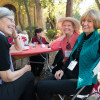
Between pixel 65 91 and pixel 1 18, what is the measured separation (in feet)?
3.80

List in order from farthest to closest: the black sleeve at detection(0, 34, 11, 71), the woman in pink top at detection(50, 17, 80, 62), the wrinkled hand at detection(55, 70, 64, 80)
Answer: the woman in pink top at detection(50, 17, 80, 62) < the wrinkled hand at detection(55, 70, 64, 80) < the black sleeve at detection(0, 34, 11, 71)

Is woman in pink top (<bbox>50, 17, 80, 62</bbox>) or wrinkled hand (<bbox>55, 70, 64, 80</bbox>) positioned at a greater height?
woman in pink top (<bbox>50, 17, 80, 62</bbox>)

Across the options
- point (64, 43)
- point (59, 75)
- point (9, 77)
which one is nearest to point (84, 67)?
point (59, 75)

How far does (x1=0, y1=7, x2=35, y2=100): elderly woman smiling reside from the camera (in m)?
1.27

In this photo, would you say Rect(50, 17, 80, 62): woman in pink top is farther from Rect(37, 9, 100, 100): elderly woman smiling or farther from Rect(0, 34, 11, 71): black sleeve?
Rect(0, 34, 11, 71): black sleeve

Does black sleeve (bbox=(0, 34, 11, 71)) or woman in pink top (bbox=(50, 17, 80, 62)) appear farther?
woman in pink top (bbox=(50, 17, 80, 62))

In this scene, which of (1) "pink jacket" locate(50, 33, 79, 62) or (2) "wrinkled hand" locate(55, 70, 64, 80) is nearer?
(2) "wrinkled hand" locate(55, 70, 64, 80)

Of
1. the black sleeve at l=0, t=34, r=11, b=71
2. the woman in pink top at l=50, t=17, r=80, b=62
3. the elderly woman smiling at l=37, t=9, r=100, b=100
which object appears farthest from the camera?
the woman in pink top at l=50, t=17, r=80, b=62

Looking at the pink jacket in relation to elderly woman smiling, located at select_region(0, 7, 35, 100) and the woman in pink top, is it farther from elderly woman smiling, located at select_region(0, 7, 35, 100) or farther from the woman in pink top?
elderly woman smiling, located at select_region(0, 7, 35, 100)

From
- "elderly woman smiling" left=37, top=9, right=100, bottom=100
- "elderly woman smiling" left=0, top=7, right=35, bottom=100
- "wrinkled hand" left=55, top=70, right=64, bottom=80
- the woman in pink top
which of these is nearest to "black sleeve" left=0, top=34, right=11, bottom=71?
"elderly woman smiling" left=0, top=7, right=35, bottom=100

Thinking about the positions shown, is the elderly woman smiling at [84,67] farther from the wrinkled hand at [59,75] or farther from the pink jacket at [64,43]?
the pink jacket at [64,43]

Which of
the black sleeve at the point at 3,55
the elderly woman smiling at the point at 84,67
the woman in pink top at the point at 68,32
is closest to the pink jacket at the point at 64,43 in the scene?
the woman in pink top at the point at 68,32

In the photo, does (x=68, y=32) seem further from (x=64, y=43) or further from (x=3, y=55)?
(x=3, y=55)

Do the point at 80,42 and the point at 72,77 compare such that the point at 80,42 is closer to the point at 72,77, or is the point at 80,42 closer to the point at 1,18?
the point at 72,77
